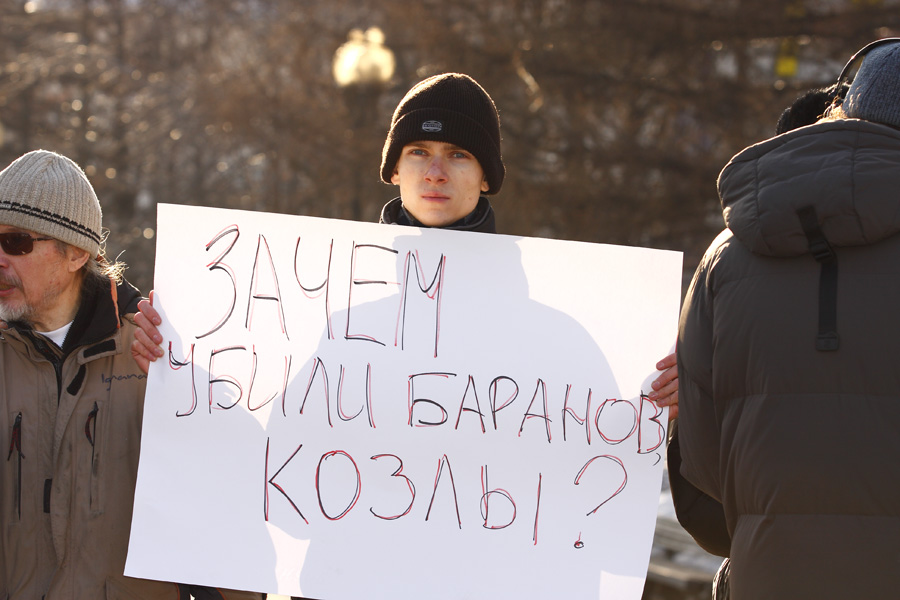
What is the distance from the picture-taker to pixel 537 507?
2111 millimetres

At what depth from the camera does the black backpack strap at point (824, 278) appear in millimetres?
1479

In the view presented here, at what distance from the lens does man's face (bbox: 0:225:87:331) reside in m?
2.10

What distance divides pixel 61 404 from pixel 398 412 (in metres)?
0.79

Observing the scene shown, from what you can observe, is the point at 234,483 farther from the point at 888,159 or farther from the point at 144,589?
the point at 888,159

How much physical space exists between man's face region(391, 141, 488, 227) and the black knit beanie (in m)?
0.03

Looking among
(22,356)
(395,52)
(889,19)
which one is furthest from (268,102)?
(22,356)

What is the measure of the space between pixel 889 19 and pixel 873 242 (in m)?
6.62

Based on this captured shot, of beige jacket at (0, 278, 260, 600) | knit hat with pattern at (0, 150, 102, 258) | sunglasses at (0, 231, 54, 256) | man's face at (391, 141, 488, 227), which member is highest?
man's face at (391, 141, 488, 227)

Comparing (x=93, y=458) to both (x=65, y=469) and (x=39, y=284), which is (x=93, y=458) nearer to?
(x=65, y=469)

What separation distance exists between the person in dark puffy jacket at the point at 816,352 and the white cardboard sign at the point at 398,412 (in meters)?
0.55

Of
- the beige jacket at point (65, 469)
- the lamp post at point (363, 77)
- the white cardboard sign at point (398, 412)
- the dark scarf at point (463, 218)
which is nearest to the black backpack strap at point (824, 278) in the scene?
the white cardboard sign at point (398, 412)

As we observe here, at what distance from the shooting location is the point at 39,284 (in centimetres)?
213

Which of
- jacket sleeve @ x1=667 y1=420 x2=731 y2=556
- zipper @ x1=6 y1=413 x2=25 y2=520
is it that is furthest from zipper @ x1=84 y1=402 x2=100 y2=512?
jacket sleeve @ x1=667 y1=420 x2=731 y2=556

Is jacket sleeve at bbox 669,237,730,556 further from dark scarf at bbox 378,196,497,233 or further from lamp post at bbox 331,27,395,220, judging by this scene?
lamp post at bbox 331,27,395,220
